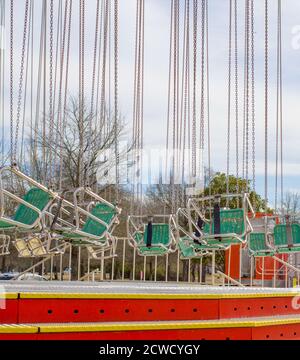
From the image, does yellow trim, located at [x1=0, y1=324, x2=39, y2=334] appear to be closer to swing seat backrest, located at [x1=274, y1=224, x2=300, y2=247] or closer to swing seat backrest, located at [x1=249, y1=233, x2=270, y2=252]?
swing seat backrest, located at [x1=274, y1=224, x2=300, y2=247]

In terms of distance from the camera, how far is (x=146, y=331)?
5.40 metres

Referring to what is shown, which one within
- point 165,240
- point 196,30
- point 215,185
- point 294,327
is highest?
point 196,30

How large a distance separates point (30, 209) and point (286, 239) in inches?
115

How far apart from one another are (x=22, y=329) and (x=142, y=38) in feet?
21.3

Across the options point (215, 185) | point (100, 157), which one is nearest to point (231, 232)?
point (100, 157)

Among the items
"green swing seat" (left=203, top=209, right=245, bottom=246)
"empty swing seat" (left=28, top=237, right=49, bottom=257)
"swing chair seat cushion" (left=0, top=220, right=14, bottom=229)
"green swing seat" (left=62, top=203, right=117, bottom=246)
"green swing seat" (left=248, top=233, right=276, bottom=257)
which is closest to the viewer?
"swing chair seat cushion" (left=0, top=220, right=14, bottom=229)

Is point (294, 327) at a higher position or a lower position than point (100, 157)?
lower

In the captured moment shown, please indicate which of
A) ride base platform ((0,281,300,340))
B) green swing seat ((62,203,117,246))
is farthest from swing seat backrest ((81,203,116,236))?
ride base platform ((0,281,300,340))

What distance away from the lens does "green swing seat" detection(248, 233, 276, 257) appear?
8070 mm

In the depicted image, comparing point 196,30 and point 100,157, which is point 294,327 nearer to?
point 196,30

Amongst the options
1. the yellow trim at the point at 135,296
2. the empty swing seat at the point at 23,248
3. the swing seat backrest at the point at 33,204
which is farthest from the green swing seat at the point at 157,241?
the swing seat backrest at the point at 33,204

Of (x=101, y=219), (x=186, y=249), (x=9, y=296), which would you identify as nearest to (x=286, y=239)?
(x=186, y=249)
